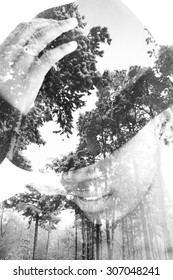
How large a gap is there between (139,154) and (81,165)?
175 inches

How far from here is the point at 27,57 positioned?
20.2ft

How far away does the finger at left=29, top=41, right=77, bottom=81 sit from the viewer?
260 inches

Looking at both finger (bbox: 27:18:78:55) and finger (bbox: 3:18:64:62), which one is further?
finger (bbox: 27:18:78:55)

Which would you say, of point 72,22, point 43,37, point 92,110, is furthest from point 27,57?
point 92,110

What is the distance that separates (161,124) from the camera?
15492 mm

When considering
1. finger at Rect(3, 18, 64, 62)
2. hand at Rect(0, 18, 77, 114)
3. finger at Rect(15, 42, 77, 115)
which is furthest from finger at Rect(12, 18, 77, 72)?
finger at Rect(15, 42, 77, 115)

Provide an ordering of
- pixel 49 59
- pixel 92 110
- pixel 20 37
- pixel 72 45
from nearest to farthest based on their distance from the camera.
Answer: pixel 20 37 → pixel 49 59 → pixel 72 45 → pixel 92 110

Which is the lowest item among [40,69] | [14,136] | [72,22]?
[14,136]

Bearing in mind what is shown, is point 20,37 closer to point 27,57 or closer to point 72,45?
point 27,57

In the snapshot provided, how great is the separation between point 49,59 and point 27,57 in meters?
1.03

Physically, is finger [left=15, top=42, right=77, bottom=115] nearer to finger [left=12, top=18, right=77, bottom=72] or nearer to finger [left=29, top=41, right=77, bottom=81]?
A: finger [left=29, top=41, right=77, bottom=81]

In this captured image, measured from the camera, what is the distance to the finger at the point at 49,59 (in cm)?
661
